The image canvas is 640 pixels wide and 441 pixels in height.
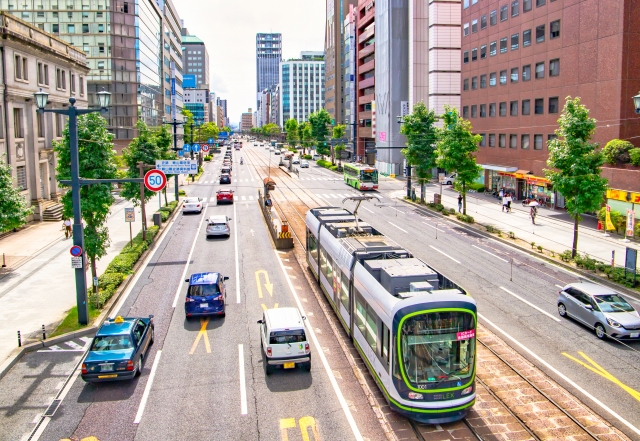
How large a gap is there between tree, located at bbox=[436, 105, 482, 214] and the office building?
34475mm

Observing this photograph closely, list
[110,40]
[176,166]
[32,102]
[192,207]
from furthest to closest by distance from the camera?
[110,40] < [192,207] < [32,102] < [176,166]

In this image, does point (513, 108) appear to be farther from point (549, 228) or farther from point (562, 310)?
point (562, 310)

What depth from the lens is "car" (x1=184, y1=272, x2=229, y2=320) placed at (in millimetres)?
24984

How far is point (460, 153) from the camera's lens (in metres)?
52.3

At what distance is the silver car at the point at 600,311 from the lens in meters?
22.4

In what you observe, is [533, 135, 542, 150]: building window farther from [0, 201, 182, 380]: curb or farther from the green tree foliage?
[0, 201, 182, 380]: curb

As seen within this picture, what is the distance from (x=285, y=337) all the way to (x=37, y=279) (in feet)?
64.1

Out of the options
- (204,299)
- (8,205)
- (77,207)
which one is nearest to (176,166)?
(8,205)

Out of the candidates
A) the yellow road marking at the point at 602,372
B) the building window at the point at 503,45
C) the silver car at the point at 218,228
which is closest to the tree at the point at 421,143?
the building window at the point at 503,45

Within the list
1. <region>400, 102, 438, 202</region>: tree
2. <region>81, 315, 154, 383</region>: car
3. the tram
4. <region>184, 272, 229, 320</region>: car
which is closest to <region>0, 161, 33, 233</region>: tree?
<region>184, 272, 229, 320</region>: car

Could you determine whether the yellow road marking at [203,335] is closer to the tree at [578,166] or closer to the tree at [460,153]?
the tree at [578,166]

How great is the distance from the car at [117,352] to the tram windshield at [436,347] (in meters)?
9.32

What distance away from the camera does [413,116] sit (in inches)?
2576

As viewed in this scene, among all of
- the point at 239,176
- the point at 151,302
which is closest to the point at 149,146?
the point at 151,302
